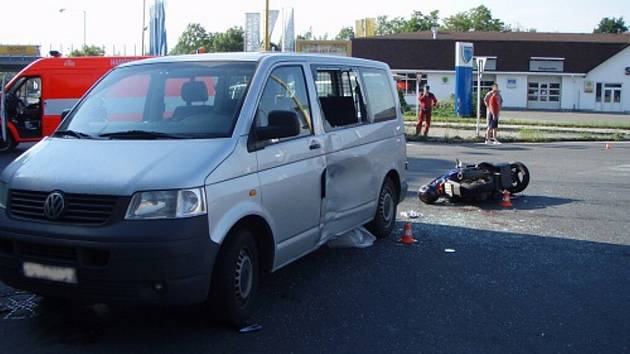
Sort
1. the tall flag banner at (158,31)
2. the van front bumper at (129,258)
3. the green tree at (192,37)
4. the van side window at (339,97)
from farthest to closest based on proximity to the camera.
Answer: the green tree at (192,37), the tall flag banner at (158,31), the van side window at (339,97), the van front bumper at (129,258)

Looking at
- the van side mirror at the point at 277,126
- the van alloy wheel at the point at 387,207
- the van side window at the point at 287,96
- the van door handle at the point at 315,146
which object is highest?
the van side window at the point at 287,96


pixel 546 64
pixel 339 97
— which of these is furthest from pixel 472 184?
pixel 546 64

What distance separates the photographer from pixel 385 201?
794 cm

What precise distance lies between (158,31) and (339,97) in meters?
29.7

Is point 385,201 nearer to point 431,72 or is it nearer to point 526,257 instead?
point 526,257

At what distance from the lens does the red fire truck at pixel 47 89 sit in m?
18.1

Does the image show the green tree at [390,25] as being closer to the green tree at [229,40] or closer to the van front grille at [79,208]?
the green tree at [229,40]

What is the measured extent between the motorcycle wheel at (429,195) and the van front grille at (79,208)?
6636mm

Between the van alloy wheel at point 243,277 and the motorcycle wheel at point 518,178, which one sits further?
the motorcycle wheel at point 518,178

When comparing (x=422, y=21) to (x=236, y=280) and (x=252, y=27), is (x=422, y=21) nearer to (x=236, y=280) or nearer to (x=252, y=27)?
(x=252, y=27)

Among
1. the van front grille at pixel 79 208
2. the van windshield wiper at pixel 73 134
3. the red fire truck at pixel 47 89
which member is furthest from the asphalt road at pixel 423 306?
the red fire truck at pixel 47 89

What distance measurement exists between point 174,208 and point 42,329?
152 cm

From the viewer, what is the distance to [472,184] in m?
10.2

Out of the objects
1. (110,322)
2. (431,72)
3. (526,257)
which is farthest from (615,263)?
(431,72)
